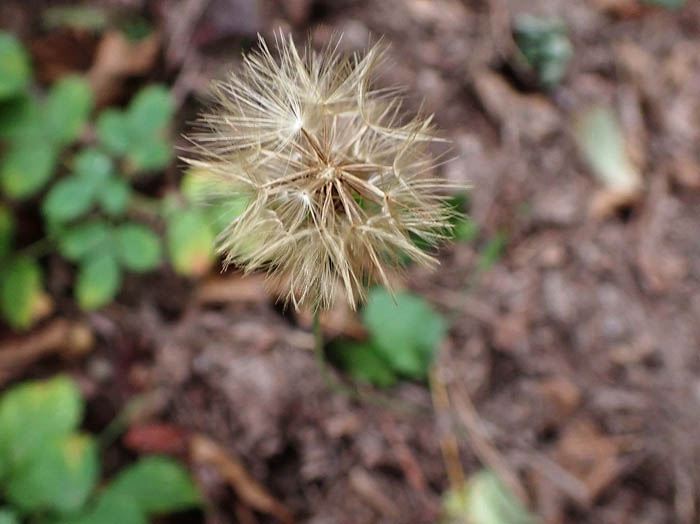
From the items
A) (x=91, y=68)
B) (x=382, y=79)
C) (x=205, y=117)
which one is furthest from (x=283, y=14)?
(x=205, y=117)

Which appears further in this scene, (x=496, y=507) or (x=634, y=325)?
(x=634, y=325)

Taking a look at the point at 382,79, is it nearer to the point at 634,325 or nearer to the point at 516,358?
the point at 516,358

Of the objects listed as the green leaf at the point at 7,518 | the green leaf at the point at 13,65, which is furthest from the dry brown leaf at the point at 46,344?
the green leaf at the point at 13,65

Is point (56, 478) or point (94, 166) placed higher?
point (94, 166)

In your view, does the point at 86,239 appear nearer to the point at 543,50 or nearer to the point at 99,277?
the point at 99,277

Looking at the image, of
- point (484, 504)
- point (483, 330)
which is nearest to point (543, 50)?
point (483, 330)

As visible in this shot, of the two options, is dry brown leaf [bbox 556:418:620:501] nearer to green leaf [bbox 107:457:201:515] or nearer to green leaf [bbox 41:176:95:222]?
green leaf [bbox 107:457:201:515]

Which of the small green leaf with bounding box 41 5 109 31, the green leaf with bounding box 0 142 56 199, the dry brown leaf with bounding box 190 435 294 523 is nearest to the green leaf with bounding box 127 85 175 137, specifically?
the green leaf with bounding box 0 142 56 199
